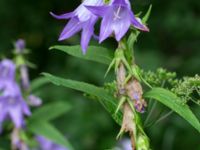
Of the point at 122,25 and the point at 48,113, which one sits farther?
the point at 48,113

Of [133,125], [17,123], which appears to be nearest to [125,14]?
[133,125]

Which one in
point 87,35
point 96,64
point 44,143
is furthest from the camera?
point 96,64

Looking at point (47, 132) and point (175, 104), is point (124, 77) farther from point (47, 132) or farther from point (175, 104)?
point (47, 132)

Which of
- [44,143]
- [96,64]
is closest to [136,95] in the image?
[44,143]

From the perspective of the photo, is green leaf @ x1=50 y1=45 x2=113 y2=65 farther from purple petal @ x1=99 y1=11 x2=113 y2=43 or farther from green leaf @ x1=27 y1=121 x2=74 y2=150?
green leaf @ x1=27 y1=121 x2=74 y2=150

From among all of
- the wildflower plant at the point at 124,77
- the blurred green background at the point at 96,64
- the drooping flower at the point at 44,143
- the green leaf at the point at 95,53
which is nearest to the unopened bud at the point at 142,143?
the wildflower plant at the point at 124,77

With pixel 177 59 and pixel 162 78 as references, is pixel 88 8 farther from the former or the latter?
pixel 177 59
